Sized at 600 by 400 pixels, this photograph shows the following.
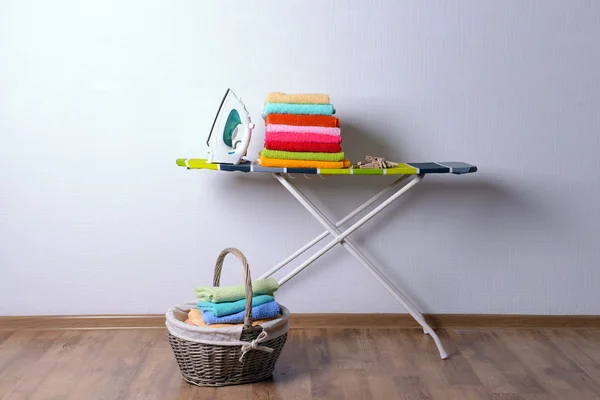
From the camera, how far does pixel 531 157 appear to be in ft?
10.8

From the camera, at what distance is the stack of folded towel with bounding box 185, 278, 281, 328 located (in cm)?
264

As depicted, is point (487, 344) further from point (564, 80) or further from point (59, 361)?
point (59, 361)

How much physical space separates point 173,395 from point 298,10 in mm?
1490

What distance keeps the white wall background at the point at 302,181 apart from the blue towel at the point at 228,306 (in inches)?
23.7

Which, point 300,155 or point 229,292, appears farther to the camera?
point 300,155

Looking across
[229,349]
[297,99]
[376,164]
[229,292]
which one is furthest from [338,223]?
[229,349]

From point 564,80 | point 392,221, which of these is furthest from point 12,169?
point 564,80

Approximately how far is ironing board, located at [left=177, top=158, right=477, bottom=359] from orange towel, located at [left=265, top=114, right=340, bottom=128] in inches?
6.2

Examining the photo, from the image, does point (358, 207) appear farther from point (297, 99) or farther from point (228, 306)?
point (228, 306)

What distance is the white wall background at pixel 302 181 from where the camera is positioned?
10.4ft

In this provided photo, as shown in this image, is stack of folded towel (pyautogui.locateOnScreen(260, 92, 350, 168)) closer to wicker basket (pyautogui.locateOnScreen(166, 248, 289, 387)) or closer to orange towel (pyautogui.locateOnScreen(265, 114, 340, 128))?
orange towel (pyautogui.locateOnScreen(265, 114, 340, 128))

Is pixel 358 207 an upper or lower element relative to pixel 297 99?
lower

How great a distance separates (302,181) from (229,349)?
2.93ft

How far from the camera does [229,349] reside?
261 cm
